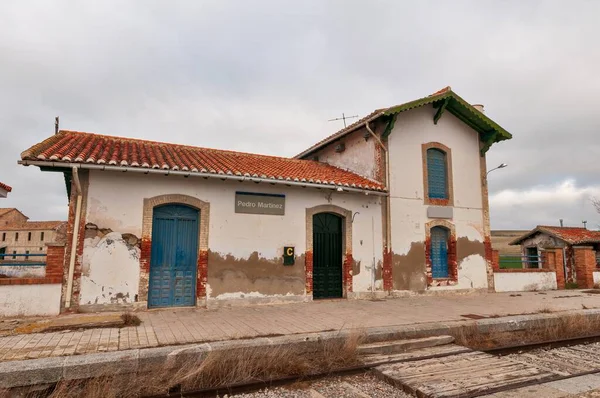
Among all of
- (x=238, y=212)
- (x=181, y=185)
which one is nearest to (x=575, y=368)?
(x=238, y=212)

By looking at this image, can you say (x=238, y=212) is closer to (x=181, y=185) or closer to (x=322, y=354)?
(x=181, y=185)

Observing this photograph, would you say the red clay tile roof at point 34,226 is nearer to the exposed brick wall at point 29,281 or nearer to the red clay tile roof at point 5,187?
the red clay tile roof at point 5,187

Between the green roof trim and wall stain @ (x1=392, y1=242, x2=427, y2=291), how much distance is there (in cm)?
444

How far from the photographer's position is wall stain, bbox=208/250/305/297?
912 centimetres

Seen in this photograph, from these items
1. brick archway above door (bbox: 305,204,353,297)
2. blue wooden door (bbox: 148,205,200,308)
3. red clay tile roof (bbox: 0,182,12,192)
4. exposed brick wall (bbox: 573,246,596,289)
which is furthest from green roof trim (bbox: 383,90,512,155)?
red clay tile roof (bbox: 0,182,12,192)

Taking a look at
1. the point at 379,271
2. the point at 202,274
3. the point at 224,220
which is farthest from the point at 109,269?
the point at 379,271

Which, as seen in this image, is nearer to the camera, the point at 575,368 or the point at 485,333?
the point at 575,368

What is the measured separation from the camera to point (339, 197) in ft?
36.1

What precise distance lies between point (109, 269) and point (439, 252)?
9952 mm

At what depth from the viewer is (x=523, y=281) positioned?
13805mm

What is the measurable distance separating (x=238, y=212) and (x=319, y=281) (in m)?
3.23

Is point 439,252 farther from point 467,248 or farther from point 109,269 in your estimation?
point 109,269

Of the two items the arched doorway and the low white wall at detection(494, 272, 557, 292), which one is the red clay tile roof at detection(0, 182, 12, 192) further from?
the low white wall at detection(494, 272, 557, 292)

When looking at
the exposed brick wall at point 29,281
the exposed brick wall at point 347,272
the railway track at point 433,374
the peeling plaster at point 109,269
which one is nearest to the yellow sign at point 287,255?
the exposed brick wall at point 347,272
